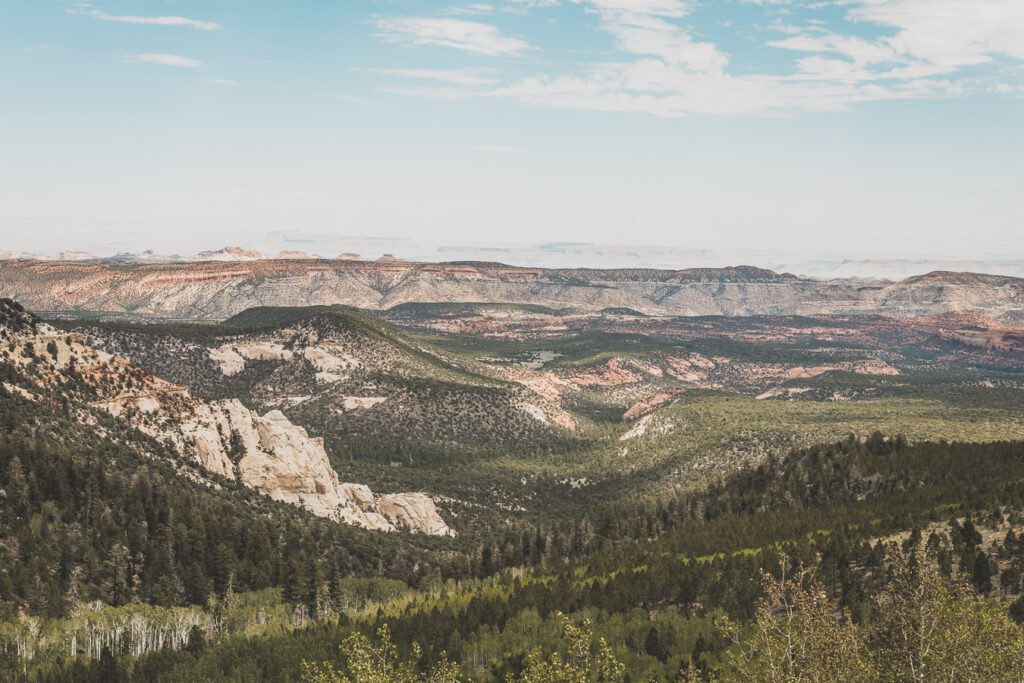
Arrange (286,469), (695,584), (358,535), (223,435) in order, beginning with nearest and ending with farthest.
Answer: (695,584)
(358,535)
(223,435)
(286,469)

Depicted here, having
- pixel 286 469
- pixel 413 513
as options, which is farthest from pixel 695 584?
pixel 286 469

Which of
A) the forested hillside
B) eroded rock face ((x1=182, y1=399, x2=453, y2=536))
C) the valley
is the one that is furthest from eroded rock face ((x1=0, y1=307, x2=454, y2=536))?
the forested hillside

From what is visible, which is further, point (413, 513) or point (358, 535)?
point (413, 513)

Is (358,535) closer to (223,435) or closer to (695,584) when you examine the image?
(223,435)

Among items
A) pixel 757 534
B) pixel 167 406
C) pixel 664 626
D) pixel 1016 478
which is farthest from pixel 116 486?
pixel 1016 478

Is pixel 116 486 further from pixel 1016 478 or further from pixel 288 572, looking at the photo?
pixel 1016 478

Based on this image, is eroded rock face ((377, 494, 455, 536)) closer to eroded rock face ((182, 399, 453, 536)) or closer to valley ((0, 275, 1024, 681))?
eroded rock face ((182, 399, 453, 536))

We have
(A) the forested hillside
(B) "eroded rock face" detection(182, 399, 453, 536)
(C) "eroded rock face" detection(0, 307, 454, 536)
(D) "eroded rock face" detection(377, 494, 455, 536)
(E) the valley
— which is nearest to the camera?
(A) the forested hillside

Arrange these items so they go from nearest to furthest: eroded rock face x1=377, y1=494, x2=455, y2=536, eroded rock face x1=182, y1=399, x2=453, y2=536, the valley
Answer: the valley → eroded rock face x1=182, y1=399, x2=453, y2=536 → eroded rock face x1=377, y1=494, x2=455, y2=536

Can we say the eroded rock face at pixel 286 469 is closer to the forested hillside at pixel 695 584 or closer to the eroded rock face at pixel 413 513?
the eroded rock face at pixel 413 513

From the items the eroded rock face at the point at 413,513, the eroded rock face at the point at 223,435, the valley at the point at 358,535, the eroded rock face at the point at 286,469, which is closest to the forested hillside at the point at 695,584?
the valley at the point at 358,535
